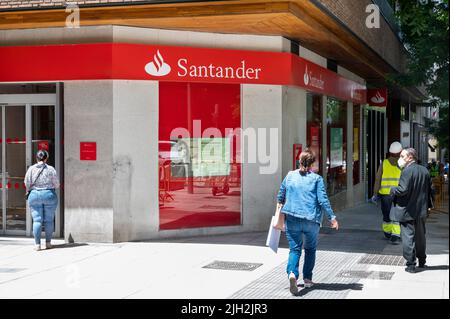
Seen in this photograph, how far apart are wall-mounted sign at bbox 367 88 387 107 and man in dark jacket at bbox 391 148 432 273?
1299cm

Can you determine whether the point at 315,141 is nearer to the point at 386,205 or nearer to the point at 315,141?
the point at 315,141

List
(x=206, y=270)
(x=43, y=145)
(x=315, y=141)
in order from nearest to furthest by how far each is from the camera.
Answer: (x=206, y=270) < (x=43, y=145) < (x=315, y=141)

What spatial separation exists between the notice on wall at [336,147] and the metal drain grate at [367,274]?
8.67 metres

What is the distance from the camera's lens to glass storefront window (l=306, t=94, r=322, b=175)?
15125 millimetres

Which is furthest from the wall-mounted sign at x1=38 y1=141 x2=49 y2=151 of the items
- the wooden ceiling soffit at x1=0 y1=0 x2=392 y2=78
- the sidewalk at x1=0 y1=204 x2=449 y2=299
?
the wooden ceiling soffit at x1=0 y1=0 x2=392 y2=78

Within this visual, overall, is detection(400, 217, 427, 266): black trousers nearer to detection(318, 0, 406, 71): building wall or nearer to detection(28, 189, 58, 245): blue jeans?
detection(318, 0, 406, 71): building wall

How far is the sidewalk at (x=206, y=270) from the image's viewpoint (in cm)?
771

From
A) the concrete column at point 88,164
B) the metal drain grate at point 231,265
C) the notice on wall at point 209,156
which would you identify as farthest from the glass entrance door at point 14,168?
the metal drain grate at point 231,265

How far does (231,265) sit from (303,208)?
7.13 feet

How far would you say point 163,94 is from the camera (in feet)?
39.7

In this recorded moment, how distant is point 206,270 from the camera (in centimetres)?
904

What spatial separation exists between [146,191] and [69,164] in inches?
59.2

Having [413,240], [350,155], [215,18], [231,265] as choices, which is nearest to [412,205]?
[413,240]
